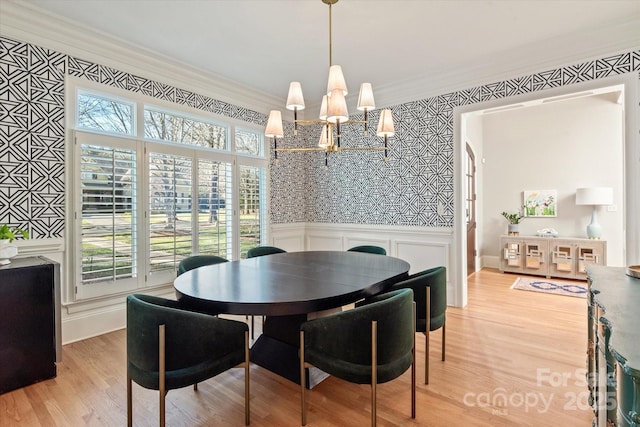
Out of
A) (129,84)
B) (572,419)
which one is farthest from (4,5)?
(572,419)

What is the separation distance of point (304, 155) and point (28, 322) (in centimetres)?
409

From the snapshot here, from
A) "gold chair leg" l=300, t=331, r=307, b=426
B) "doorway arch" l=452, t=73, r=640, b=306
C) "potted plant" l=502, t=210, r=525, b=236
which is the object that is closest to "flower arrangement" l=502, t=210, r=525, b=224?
"potted plant" l=502, t=210, r=525, b=236

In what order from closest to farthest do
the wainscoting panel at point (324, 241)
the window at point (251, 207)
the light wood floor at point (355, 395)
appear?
the light wood floor at point (355, 395) → the window at point (251, 207) → the wainscoting panel at point (324, 241)

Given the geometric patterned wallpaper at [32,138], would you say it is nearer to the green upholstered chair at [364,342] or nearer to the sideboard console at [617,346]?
the green upholstered chair at [364,342]

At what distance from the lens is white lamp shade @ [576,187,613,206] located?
5176mm

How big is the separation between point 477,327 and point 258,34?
3715 millimetres

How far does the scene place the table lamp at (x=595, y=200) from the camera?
5.18 meters

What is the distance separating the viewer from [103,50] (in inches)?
121

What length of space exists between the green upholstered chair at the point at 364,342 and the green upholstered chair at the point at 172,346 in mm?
457

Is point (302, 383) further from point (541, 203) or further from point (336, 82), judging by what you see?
point (541, 203)

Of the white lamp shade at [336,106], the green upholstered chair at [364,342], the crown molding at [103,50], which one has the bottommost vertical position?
the green upholstered chair at [364,342]

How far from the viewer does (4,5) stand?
8.23ft

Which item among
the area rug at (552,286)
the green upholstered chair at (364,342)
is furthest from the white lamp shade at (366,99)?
the area rug at (552,286)

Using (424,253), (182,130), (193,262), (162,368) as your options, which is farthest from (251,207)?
(162,368)
